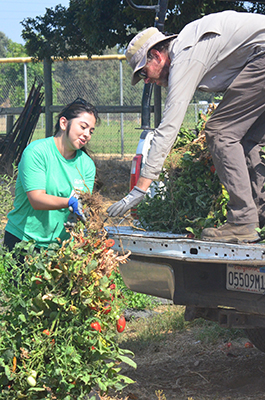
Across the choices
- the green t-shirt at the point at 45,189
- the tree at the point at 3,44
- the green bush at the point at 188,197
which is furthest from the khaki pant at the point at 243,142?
the tree at the point at 3,44

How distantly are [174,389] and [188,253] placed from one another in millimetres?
1307

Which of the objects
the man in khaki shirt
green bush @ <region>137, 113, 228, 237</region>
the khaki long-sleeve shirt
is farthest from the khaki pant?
green bush @ <region>137, 113, 228, 237</region>

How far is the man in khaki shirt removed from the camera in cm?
305

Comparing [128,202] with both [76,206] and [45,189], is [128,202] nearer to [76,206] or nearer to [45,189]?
[76,206]

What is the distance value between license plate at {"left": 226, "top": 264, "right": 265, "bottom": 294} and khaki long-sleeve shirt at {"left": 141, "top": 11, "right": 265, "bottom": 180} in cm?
74

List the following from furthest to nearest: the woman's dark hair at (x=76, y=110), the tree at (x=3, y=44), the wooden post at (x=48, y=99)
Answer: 1. the tree at (x=3, y=44)
2. the wooden post at (x=48, y=99)
3. the woman's dark hair at (x=76, y=110)

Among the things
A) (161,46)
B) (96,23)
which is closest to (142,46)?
(161,46)

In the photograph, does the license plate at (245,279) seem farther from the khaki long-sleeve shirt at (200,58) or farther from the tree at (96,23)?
the tree at (96,23)

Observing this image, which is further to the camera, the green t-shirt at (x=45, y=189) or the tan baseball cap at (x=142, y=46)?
the green t-shirt at (x=45, y=189)

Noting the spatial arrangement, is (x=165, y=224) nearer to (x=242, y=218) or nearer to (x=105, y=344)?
(x=242, y=218)

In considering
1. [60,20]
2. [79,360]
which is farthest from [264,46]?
[60,20]

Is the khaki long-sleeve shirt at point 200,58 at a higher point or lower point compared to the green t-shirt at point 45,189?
higher

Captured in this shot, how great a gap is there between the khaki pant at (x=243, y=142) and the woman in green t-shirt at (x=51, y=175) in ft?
3.18

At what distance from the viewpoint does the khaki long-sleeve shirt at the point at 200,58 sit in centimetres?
303
